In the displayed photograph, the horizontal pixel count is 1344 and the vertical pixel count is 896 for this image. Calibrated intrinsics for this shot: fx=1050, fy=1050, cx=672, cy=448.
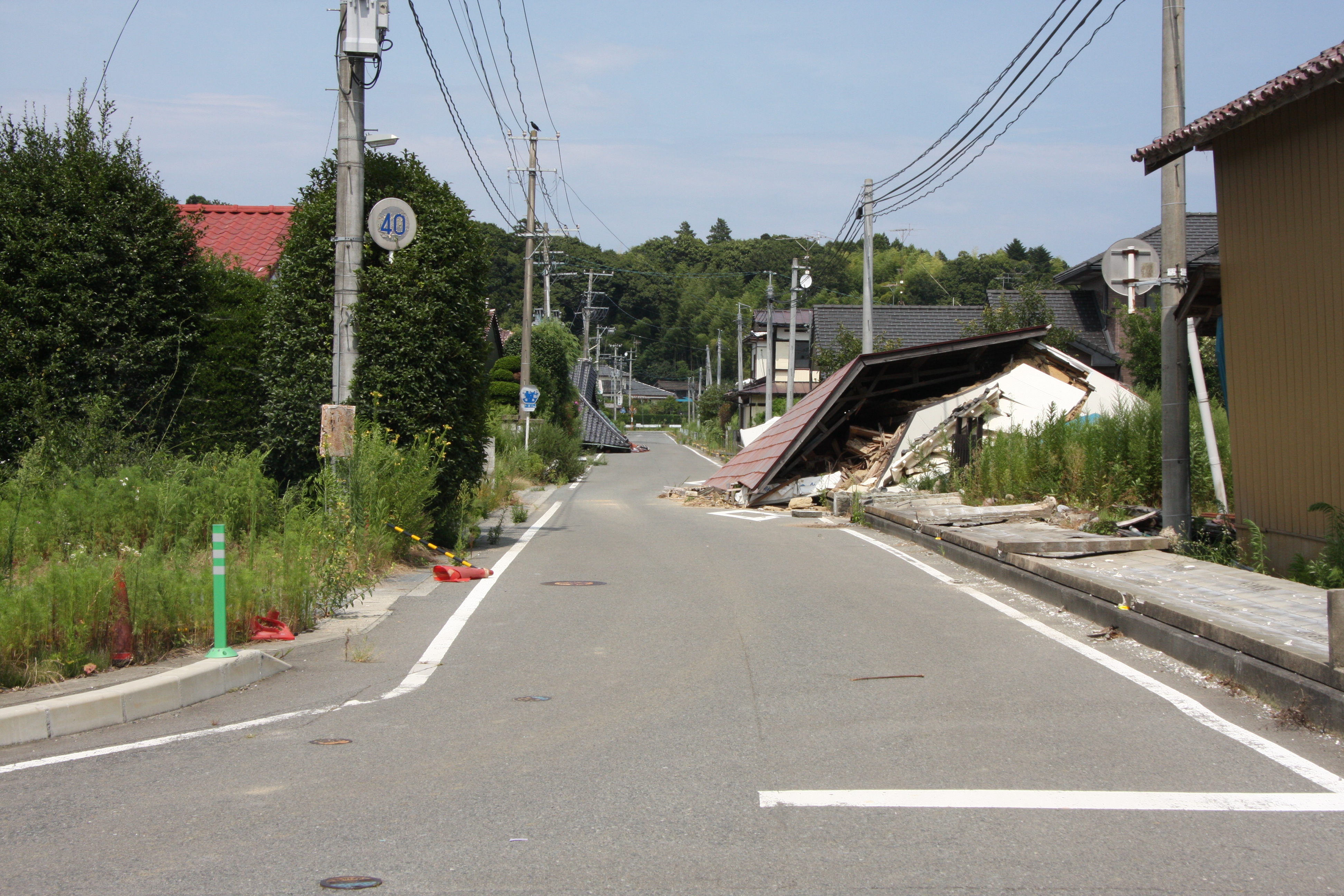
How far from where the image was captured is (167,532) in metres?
9.48

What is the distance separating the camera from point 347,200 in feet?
39.4

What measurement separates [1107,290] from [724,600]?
36.6 m

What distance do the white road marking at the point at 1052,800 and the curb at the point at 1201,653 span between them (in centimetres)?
118

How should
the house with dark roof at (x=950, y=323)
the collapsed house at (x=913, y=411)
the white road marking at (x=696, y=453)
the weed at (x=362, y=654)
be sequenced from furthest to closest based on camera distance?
the white road marking at (x=696, y=453) < the house with dark roof at (x=950, y=323) < the collapsed house at (x=913, y=411) < the weed at (x=362, y=654)

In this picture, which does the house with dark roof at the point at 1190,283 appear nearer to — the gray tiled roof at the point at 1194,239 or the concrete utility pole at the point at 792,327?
the gray tiled roof at the point at 1194,239

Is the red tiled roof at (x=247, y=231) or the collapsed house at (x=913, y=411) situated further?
the collapsed house at (x=913, y=411)

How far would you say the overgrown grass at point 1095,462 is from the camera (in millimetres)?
14047

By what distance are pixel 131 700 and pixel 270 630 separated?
1.96 meters

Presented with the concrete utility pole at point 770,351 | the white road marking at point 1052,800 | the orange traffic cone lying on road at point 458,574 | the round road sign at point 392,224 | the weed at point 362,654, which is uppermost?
the concrete utility pole at point 770,351

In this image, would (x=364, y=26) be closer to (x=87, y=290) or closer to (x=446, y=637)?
(x=87, y=290)

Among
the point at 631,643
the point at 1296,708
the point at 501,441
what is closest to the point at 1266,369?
the point at 1296,708

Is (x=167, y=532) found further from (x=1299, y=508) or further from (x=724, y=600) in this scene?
(x=1299, y=508)

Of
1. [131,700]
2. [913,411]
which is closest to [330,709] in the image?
[131,700]

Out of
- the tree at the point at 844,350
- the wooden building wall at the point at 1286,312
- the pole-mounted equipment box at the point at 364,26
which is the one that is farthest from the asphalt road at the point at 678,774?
the tree at the point at 844,350
